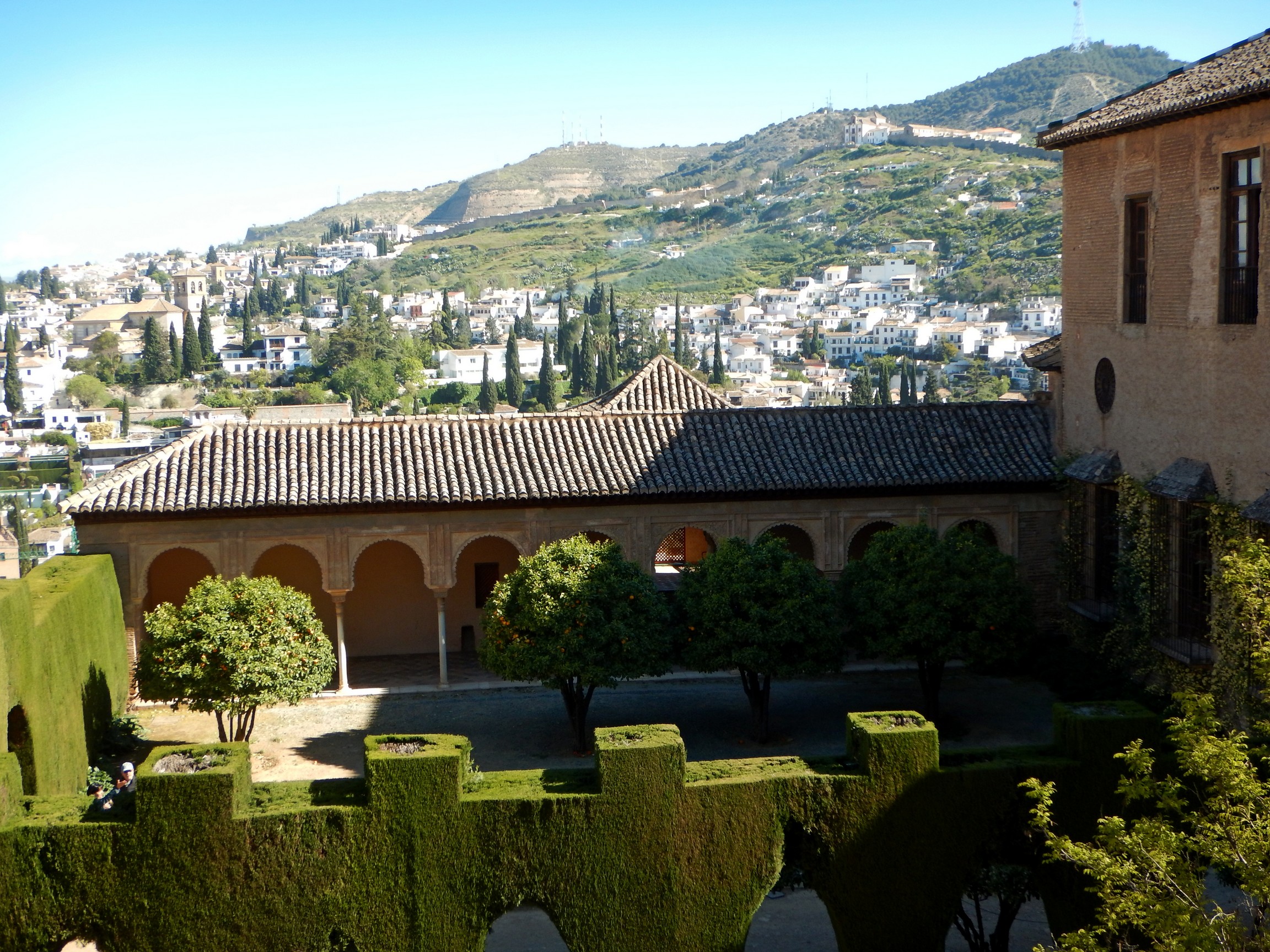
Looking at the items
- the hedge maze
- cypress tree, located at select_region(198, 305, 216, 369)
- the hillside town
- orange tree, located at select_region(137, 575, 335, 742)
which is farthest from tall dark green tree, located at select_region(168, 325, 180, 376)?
the hedge maze

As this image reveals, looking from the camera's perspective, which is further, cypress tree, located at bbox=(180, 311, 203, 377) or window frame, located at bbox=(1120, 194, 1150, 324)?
cypress tree, located at bbox=(180, 311, 203, 377)

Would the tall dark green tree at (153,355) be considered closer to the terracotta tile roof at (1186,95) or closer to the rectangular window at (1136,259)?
the terracotta tile roof at (1186,95)

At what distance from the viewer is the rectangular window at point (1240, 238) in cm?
1833

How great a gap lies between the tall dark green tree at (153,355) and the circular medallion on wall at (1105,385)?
423 feet

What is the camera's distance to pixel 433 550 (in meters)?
23.9

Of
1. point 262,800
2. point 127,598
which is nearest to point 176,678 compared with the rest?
point 127,598

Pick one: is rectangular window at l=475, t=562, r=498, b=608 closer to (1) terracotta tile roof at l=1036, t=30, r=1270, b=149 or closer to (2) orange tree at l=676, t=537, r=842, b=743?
(2) orange tree at l=676, t=537, r=842, b=743

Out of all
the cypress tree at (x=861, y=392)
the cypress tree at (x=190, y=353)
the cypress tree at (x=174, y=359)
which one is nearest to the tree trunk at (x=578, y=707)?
the cypress tree at (x=861, y=392)

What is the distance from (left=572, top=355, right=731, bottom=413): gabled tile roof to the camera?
99.7ft

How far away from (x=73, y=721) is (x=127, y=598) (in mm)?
4794

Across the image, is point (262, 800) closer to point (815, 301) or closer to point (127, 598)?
point (127, 598)

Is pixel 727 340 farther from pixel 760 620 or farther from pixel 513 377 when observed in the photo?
pixel 760 620

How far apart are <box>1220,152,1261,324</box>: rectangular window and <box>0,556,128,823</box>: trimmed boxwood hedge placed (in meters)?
15.6

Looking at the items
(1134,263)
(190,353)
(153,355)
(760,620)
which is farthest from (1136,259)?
(153,355)
